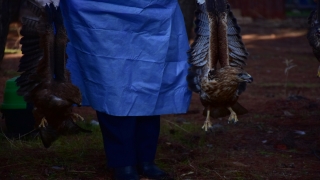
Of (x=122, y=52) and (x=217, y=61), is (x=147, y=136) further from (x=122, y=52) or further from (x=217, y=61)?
(x=217, y=61)

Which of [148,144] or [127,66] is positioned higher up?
[127,66]

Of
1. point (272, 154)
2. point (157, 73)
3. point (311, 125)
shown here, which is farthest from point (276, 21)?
point (157, 73)

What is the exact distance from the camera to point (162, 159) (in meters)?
5.43

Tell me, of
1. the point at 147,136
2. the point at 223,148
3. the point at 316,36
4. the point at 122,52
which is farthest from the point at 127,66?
the point at 223,148

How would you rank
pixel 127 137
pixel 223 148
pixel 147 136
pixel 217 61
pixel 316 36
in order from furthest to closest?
pixel 223 148 < pixel 316 36 < pixel 147 136 < pixel 127 137 < pixel 217 61

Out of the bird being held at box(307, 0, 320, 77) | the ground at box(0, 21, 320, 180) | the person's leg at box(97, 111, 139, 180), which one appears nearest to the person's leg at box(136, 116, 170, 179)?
the person's leg at box(97, 111, 139, 180)

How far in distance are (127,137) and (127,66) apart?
0.55 meters

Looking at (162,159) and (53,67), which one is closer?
(53,67)

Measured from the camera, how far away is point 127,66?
14.6 ft

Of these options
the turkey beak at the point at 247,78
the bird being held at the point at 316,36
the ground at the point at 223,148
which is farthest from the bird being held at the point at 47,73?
the bird being held at the point at 316,36

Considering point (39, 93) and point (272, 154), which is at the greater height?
point (39, 93)

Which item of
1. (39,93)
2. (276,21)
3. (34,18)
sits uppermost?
(34,18)

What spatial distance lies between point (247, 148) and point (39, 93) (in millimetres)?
2492

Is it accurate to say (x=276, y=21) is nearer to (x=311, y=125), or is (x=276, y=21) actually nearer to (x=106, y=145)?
(x=311, y=125)
